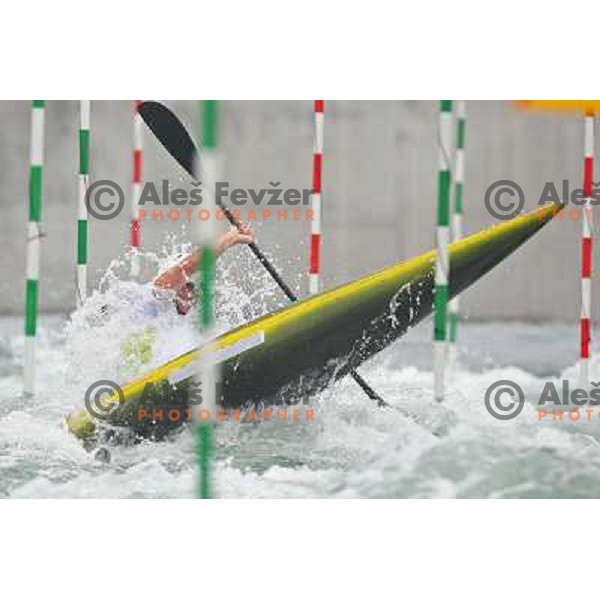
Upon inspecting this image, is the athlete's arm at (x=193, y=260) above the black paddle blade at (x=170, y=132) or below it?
below

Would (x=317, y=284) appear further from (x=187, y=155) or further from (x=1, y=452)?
(x=1, y=452)

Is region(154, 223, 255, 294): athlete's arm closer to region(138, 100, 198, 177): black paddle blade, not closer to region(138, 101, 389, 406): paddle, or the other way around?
region(138, 101, 389, 406): paddle

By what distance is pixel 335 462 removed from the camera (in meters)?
2.48

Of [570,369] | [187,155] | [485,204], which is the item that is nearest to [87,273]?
[187,155]

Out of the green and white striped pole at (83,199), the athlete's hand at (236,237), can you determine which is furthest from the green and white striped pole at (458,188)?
the green and white striped pole at (83,199)

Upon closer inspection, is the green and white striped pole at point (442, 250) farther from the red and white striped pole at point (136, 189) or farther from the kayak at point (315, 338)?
the red and white striped pole at point (136, 189)

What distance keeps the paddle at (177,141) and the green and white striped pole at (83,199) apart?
0.35ft

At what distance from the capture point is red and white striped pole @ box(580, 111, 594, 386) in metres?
2.53

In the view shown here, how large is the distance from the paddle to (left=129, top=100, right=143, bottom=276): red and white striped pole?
0.02 metres

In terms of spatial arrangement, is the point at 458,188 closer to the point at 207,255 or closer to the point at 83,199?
the point at 207,255

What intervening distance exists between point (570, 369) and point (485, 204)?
1.15 feet

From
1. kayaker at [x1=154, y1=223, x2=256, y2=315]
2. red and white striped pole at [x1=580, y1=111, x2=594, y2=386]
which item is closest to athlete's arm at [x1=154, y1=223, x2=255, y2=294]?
kayaker at [x1=154, y1=223, x2=256, y2=315]

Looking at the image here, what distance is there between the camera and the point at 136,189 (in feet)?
8.27

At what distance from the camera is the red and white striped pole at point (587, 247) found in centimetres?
253
